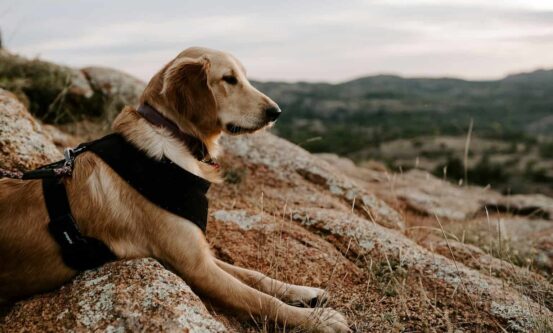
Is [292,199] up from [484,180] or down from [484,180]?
up

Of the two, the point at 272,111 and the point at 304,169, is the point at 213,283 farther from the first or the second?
the point at 304,169

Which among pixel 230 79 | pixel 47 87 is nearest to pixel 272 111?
pixel 230 79

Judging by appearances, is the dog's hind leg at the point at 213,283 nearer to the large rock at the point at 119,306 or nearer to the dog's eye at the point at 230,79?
the large rock at the point at 119,306

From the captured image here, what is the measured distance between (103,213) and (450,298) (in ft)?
7.80

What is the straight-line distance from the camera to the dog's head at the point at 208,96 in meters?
3.02

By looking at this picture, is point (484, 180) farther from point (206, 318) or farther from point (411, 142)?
point (206, 318)

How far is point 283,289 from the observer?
123 inches

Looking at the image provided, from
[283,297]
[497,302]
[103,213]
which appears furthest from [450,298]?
[103,213]

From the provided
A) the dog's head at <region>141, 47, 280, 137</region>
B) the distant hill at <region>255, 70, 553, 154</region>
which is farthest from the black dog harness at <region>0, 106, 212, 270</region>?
the distant hill at <region>255, 70, 553, 154</region>

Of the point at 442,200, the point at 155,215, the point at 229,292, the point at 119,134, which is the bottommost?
the point at 442,200

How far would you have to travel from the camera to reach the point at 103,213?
107 inches

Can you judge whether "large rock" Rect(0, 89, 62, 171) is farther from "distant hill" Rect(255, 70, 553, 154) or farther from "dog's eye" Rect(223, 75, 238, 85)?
"distant hill" Rect(255, 70, 553, 154)

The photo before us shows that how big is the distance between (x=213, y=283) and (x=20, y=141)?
2.19 metres

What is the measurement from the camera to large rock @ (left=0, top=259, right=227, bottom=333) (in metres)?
2.31
